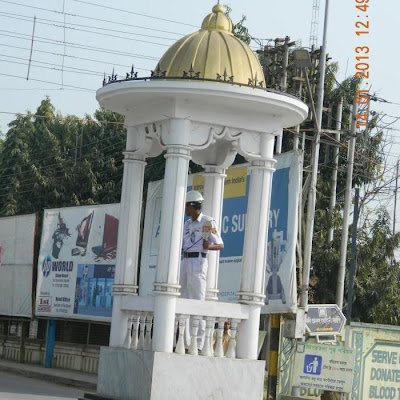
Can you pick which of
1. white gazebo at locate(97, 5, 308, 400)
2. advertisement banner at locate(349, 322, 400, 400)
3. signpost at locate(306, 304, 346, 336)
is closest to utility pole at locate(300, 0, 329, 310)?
signpost at locate(306, 304, 346, 336)

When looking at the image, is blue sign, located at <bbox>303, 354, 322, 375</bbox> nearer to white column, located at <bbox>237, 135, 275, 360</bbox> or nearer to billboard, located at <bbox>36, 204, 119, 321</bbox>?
billboard, located at <bbox>36, 204, 119, 321</bbox>

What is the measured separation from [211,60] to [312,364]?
1143 centimetres

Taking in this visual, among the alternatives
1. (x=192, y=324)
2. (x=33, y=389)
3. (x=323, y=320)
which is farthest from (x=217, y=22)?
(x=33, y=389)

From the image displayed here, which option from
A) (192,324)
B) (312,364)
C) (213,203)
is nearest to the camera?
(192,324)

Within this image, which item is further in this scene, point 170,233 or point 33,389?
point 33,389

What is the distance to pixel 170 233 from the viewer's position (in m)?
10.7

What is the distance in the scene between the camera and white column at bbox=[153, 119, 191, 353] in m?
10.6

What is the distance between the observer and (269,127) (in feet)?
37.3

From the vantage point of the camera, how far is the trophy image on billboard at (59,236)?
29789 mm

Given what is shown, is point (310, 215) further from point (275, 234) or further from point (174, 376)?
point (174, 376)

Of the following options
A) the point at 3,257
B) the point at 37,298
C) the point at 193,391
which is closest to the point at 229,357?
the point at 193,391

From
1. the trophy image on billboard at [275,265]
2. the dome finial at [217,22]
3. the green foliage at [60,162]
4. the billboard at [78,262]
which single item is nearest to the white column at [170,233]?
the dome finial at [217,22]

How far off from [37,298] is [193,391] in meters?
20.5

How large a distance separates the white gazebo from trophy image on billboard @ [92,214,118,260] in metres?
15.6
